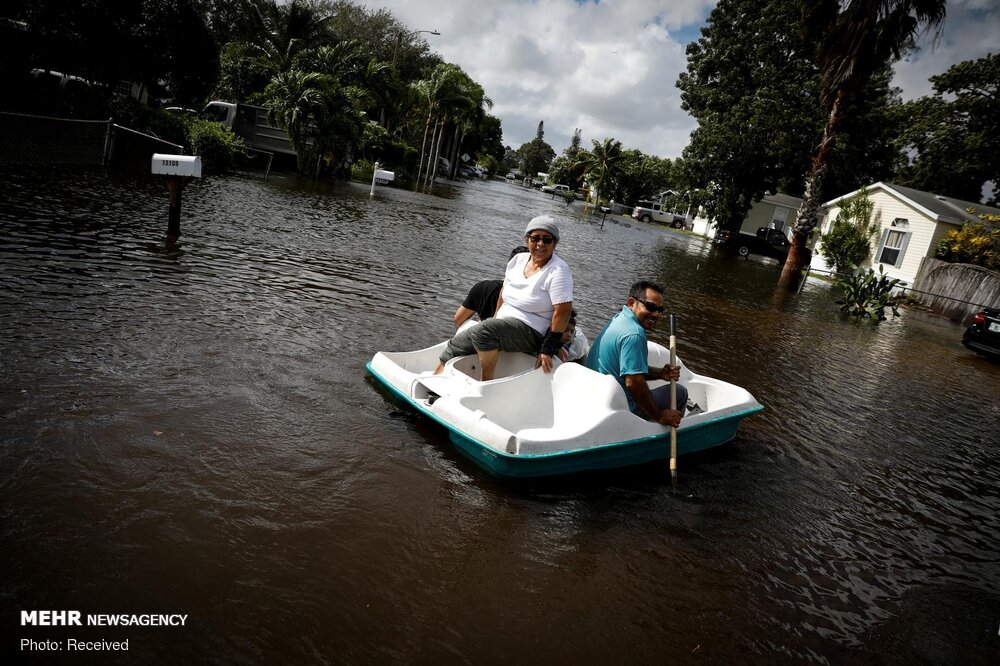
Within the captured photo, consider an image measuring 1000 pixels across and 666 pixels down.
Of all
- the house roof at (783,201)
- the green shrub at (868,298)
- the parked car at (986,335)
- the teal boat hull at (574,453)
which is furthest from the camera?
the house roof at (783,201)

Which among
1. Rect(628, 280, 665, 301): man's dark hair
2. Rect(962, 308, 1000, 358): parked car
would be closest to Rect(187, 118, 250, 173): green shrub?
Rect(628, 280, 665, 301): man's dark hair

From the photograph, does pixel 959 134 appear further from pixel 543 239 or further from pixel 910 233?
pixel 543 239

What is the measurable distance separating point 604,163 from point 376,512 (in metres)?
62.6

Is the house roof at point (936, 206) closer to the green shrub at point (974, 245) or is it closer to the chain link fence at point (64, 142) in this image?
the green shrub at point (974, 245)

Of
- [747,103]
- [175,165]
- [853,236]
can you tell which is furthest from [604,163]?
[175,165]

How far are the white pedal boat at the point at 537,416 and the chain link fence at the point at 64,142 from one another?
38.5ft

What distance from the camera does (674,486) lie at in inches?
203

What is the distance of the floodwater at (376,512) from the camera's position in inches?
123

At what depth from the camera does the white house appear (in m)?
24.0

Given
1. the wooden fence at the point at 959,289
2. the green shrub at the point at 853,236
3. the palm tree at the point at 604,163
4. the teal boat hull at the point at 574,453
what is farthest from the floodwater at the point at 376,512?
the palm tree at the point at 604,163

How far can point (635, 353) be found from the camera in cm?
495

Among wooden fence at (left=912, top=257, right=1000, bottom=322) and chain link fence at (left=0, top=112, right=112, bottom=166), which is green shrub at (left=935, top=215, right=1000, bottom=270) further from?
chain link fence at (left=0, top=112, right=112, bottom=166)

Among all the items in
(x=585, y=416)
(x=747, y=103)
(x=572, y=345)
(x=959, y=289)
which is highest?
(x=747, y=103)

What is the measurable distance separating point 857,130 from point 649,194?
1640 inches
